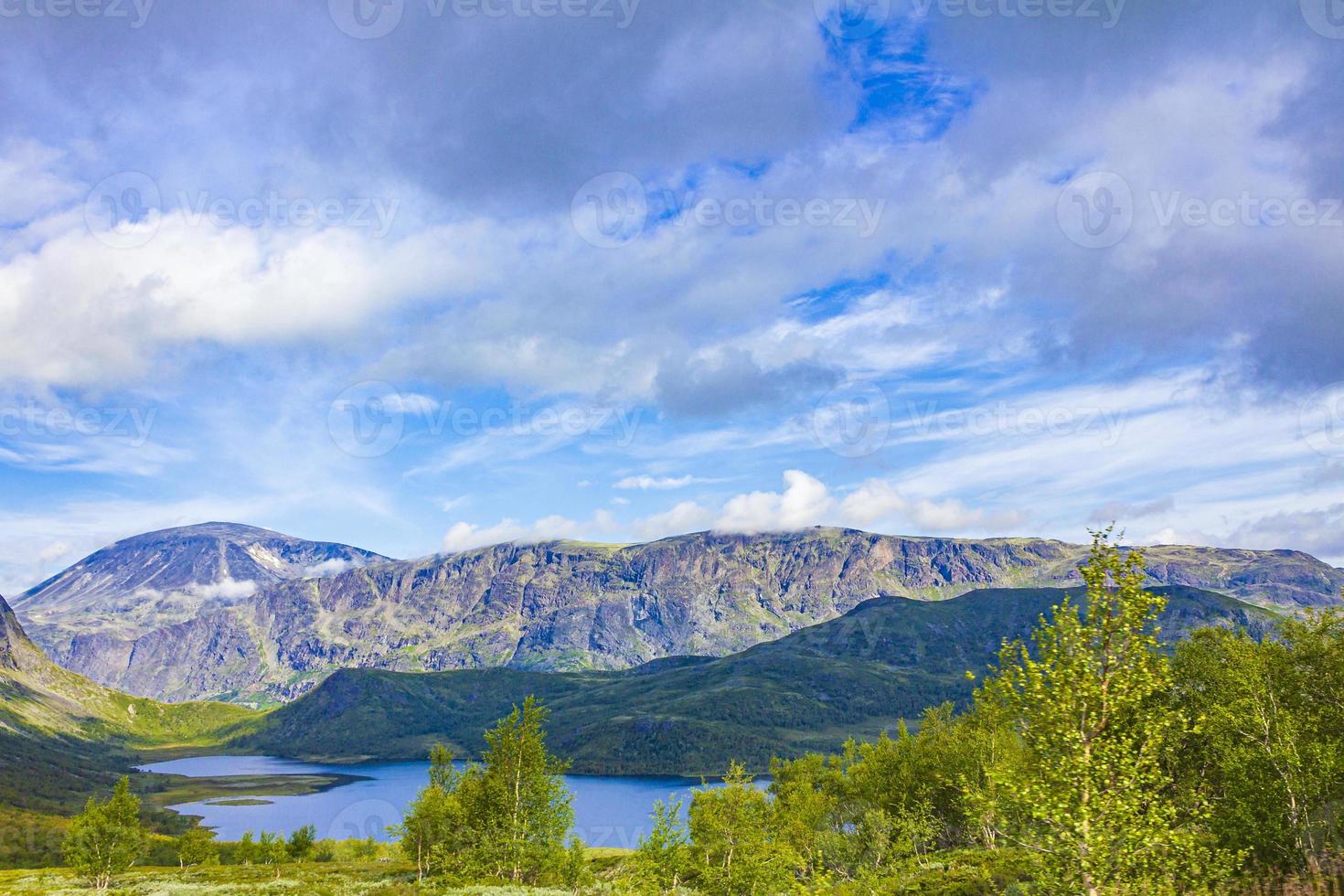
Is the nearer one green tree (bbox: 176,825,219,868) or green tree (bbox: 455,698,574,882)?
green tree (bbox: 455,698,574,882)

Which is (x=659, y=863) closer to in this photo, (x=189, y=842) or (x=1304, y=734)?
(x=1304, y=734)

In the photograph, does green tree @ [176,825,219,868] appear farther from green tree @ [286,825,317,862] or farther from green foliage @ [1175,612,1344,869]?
green foliage @ [1175,612,1344,869]

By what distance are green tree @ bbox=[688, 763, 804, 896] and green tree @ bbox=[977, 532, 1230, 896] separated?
36203mm

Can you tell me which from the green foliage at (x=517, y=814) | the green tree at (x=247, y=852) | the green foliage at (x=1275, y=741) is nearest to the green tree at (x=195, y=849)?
the green tree at (x=247, y=852)

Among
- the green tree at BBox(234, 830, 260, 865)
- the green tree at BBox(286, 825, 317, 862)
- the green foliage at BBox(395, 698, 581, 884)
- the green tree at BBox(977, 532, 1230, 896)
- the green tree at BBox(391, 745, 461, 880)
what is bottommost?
the green tree at BBox(234, 830, 260, 865)

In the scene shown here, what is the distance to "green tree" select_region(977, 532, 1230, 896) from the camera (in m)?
20.5

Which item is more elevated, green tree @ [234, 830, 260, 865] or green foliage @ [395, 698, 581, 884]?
green foliage @ [395, 698, 581, 884]

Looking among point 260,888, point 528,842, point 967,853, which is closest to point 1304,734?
point 967,853

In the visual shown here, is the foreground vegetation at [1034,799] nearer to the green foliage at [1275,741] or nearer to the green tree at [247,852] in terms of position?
the green foliage at [1275,741]

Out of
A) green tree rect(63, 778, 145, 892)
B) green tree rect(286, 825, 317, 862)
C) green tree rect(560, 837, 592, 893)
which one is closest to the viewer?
green tree rect(560, 837, 592, 893)

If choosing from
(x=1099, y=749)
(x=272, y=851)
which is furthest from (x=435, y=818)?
(x=1099, y=749)

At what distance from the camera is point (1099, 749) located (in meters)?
22.1

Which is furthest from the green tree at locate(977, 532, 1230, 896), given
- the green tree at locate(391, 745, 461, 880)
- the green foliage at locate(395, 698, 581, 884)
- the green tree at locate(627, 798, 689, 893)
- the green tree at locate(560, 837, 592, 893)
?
the green tree at locate(391, 745, 461, 880)

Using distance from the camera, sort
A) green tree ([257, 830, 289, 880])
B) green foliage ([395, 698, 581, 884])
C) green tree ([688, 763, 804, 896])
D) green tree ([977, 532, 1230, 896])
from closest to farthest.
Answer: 1. green tree ([977, 532, 1230, 896])
2. green tree ([688, 763, 804, 896])
3. green foliage ([395, 698, 581, 884])
4. green tree ([257, 830, 289, 880])
